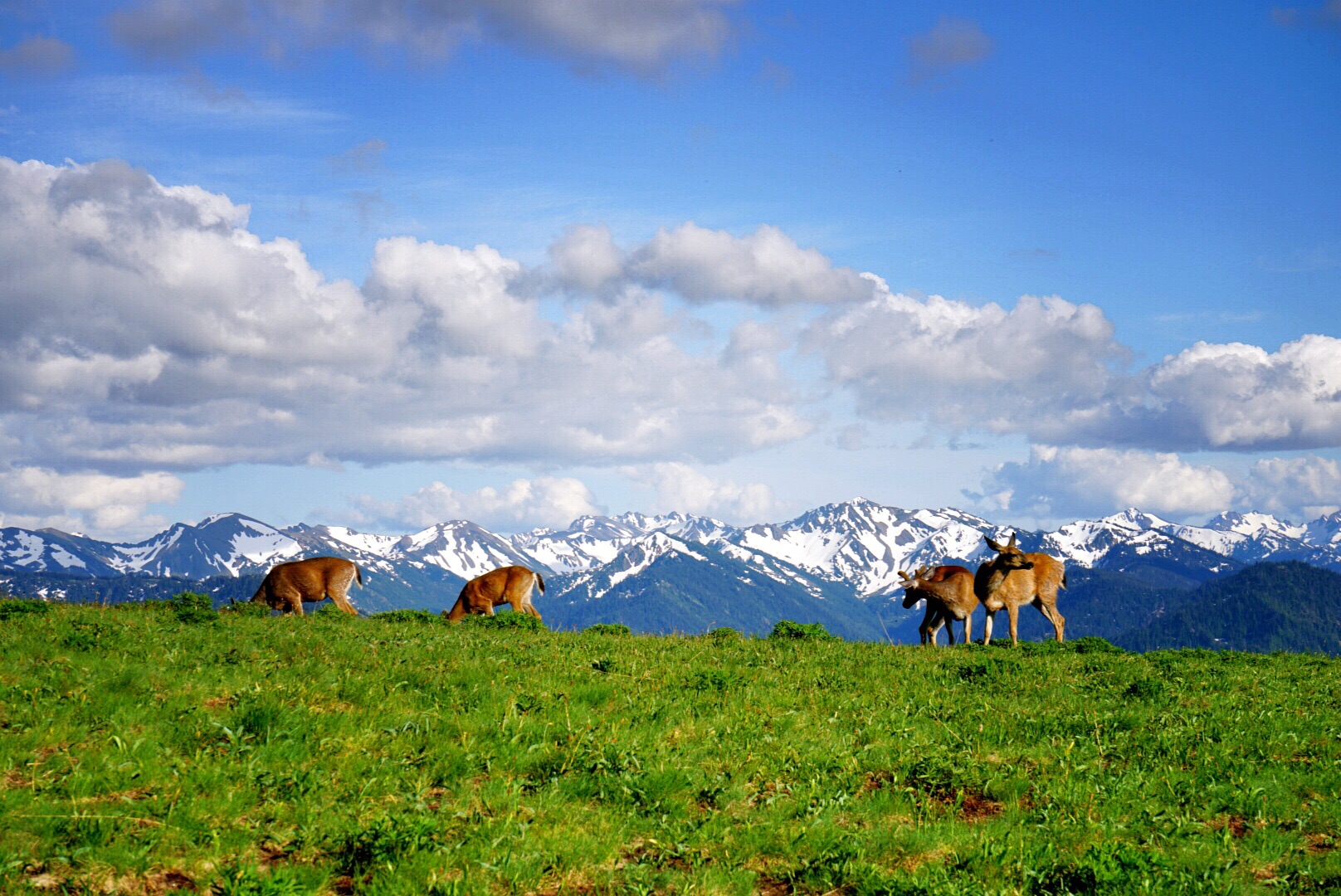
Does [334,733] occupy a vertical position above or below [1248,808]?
above

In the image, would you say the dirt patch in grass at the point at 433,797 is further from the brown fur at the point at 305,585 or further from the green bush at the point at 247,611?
the brown fur at the point at 305,585

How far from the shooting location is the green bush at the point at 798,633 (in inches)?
1006

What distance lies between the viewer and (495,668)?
600 inches

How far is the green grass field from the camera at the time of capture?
848 centimetres

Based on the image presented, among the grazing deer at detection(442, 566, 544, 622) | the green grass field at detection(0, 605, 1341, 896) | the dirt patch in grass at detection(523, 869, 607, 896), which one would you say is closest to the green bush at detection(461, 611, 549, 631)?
the green grass field at detection(0, 605, 1341, 896)

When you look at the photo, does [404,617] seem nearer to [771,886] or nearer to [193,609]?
[193,609]

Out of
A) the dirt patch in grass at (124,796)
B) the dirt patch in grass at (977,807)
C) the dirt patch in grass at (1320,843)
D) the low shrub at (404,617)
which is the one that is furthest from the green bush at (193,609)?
the dirt patch in grass at (1320,843)

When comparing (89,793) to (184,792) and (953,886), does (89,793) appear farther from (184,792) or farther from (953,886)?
(953,886)

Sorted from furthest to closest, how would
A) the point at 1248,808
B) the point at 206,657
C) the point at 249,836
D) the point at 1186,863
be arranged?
1. the point at 206,657
2. the point at 1248,808
3. the point at 1186,863
4. the point at 249,836

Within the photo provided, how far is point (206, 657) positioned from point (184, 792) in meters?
5.42

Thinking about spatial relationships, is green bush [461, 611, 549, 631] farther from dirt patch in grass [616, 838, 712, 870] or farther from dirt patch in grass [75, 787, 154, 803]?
dirt patch in grass [616, 838, 712, 870]

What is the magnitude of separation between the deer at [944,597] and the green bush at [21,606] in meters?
23.8

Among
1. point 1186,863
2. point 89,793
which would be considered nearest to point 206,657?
point 89,793

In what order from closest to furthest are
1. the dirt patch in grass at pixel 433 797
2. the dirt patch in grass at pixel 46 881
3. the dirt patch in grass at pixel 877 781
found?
the dirt patch in grass at pixel 46 881, the dirt patch in grass at pixel 433 797, the dirt patch in grass at pixel 877 781
